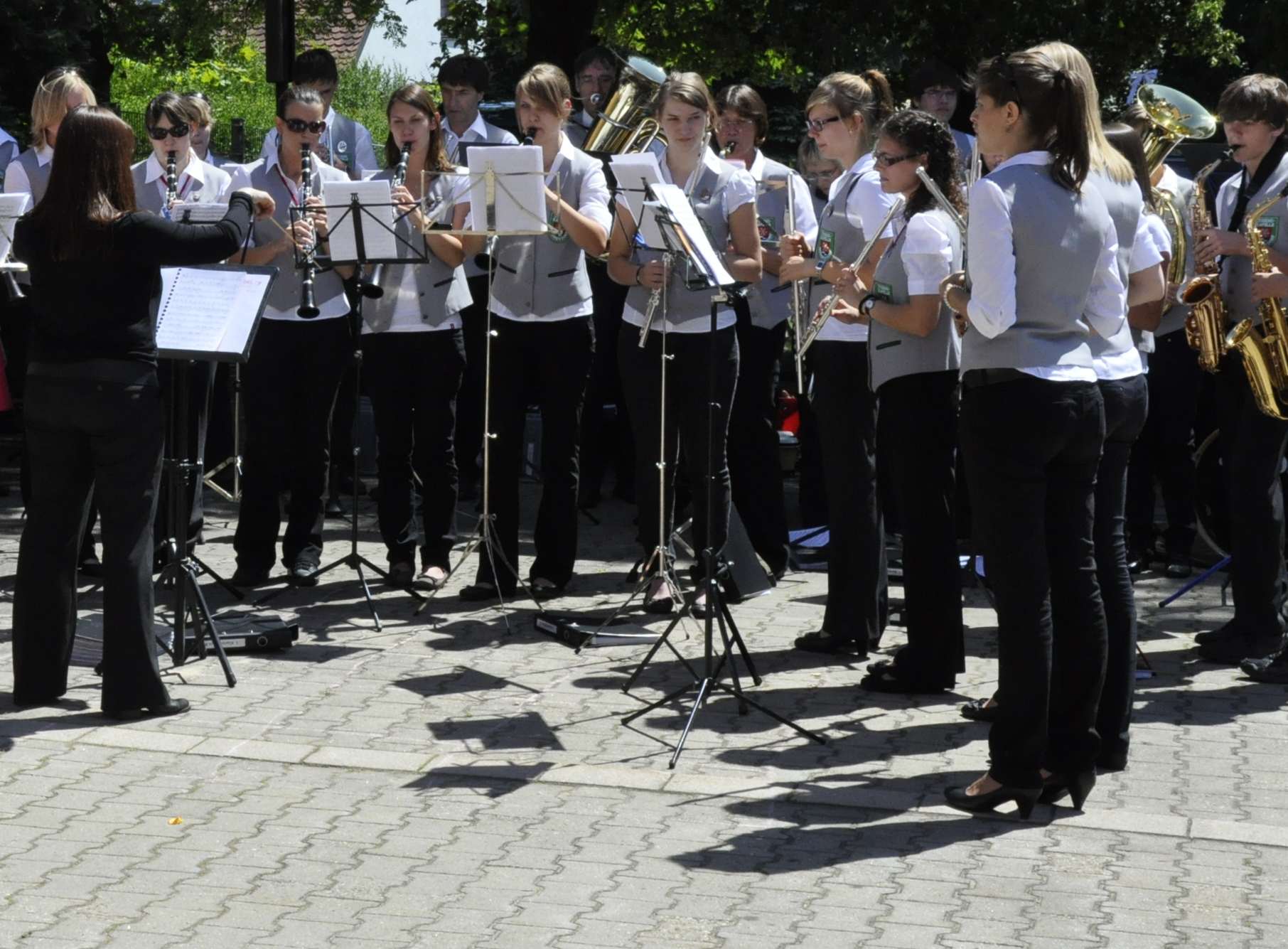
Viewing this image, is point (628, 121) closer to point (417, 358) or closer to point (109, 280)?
point (417, 358)

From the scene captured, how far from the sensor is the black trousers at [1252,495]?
7.02 m

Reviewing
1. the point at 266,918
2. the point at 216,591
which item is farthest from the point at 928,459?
the point at 216,591

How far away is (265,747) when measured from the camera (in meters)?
5.89

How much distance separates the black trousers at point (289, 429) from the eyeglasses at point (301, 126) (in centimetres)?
85

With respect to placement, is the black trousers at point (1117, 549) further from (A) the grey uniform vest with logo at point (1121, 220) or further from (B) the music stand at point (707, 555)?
(B) the music stand at point (707, 555)

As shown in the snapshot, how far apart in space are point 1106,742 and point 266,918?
267 cm

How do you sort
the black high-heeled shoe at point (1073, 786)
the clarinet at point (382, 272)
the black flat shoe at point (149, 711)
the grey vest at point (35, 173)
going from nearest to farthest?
the black high-heeled shoe at point (1073, 786), the black flat shoe at point (149, 711), the clarinet at point (382, 272), the grey vest at point (35, 173)

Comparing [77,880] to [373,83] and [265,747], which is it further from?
[373,83]

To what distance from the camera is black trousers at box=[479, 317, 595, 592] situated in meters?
7.98

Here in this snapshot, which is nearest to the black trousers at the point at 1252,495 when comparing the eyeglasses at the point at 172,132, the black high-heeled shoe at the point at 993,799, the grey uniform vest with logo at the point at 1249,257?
the grey uniform vest with logo at the point at 1249,257

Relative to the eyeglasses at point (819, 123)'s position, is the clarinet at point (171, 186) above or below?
below

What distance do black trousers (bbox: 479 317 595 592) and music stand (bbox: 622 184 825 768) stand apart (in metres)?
1.48

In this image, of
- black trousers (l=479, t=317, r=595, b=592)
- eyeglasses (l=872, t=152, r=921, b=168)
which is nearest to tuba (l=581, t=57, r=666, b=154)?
black trousers (l=479, t=317, r=595, b=592)

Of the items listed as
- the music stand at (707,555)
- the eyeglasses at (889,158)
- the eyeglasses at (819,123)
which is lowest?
the music stand at (707,555)
